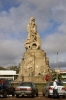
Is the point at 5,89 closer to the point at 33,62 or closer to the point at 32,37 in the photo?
the point at 33,62

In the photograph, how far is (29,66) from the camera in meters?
65.8

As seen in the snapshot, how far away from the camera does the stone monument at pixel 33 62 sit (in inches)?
2542

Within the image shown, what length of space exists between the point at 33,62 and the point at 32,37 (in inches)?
299

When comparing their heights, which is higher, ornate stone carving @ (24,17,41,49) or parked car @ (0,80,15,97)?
ornate stone carving @ (24,17,41,49)

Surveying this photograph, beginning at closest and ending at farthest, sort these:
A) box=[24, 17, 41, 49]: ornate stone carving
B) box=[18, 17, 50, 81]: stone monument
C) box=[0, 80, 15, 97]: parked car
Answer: box=[0, 80, 15, 97]: parked car, box=[18, 17, 50, 81]: stone monument, box=[24, 17, 41, 49]: ornate stone carving

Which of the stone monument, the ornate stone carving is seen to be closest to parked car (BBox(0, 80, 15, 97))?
the stone monument

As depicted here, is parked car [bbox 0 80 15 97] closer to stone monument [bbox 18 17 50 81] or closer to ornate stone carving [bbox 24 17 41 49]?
stone monument [bbox 18 17 50 81]

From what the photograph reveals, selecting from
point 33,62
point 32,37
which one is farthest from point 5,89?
point 32,37

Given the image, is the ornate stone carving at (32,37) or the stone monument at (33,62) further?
the ornate stone carving at (32,37)

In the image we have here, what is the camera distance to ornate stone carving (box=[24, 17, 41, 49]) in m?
68.6

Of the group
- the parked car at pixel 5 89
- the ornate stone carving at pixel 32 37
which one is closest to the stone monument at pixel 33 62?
the ornate stone carving at pixel 32 37

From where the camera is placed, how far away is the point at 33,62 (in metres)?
65.8

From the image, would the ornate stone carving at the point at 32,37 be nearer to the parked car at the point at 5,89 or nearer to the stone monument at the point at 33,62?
the stone monument at the point at 33,62

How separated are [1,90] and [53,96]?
204 inches
